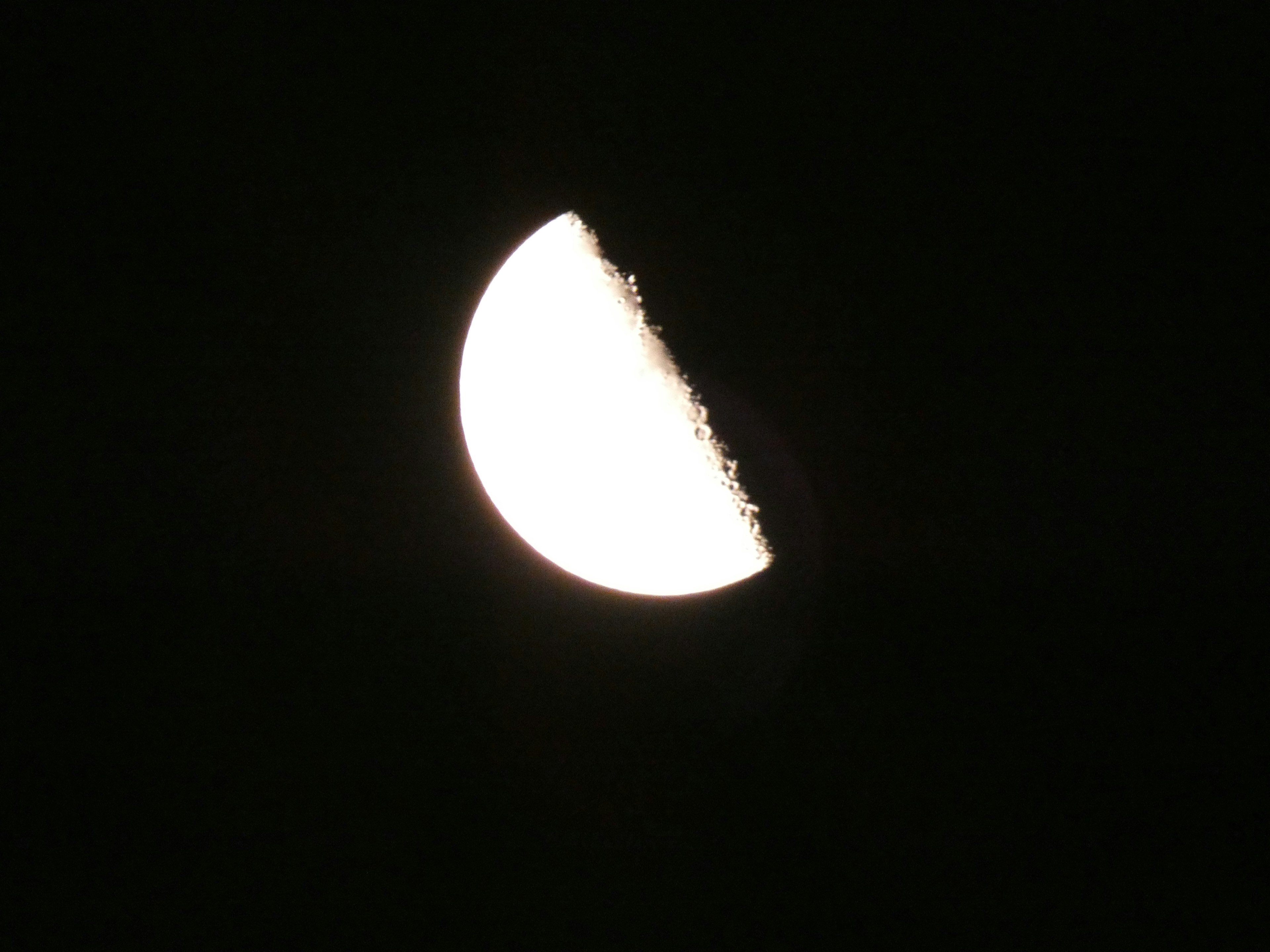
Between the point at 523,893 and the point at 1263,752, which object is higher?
the point at 1263,752

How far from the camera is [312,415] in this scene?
114 centimetres

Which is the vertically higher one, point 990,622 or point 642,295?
point 642,295

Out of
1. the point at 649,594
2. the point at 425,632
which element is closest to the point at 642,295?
the point at 649,594

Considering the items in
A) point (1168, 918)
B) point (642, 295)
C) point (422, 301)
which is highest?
point (642, 295)

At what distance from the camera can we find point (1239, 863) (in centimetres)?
124

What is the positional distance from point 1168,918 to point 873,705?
63 cm

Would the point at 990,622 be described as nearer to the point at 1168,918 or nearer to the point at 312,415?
the point at 1168,918

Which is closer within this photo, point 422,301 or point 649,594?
point 422,301

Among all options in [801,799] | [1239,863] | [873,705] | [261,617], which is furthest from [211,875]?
[1239,863]

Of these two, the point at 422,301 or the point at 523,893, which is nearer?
the point at 422,301

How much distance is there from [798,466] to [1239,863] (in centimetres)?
103

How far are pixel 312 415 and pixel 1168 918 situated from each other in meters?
1.68

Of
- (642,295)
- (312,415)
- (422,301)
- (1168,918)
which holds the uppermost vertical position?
(642,295)

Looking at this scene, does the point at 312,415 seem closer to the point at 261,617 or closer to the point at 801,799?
the point at 261,617
